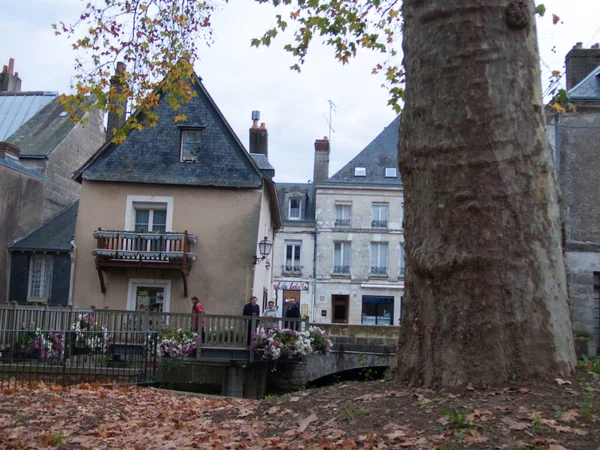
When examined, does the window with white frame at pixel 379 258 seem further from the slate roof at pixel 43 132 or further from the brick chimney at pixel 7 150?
the brick chimney at pixel 7 150

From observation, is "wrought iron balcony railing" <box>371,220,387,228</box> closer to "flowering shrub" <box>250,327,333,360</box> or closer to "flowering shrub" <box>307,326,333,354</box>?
"flowering shrub" <box>307,326,333,354</box>

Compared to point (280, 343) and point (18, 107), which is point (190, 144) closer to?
point (280, 343)

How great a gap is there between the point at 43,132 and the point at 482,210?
29386mm

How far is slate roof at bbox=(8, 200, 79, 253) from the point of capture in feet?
90.2

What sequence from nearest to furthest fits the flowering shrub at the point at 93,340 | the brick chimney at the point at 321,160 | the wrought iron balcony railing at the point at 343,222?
the flowering shrub at the point at 93,340
the wrought iron balcony railing at the point at 343,222
the brick chimney at the point at 321,160

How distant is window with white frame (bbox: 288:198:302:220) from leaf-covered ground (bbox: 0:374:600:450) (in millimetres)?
38393

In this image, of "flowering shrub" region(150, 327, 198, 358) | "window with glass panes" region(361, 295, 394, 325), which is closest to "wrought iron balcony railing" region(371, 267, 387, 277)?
"window with glass panes" region(361, 295, 394, 325)

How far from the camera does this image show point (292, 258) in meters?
44.2

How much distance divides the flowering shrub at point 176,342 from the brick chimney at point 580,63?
15.1 metres

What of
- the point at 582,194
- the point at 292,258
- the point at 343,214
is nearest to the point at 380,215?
the point at 343,214

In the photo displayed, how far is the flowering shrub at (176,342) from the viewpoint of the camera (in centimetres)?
1728

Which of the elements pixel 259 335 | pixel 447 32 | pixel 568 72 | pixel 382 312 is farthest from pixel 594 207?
pixel 382 312

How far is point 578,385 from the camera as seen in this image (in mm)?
5324

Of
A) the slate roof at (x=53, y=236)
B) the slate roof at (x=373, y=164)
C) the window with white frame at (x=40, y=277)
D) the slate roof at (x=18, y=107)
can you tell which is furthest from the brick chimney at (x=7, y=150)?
the slate roof at (x=373, y=164)
